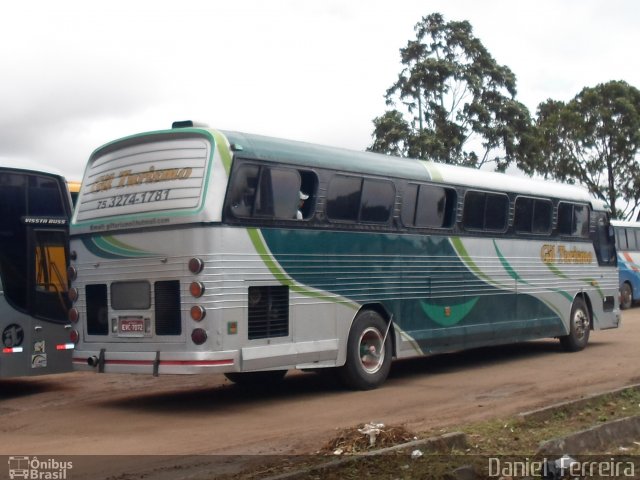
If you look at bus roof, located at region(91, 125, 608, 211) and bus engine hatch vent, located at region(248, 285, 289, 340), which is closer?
bus engine hatch vent, located at region(248, 285, 289, 340)

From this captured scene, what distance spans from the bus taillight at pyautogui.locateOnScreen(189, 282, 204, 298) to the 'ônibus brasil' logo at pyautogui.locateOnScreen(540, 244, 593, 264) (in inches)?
300

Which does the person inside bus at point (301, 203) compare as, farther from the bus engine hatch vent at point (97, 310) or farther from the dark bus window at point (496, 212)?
the dark bus window at point (496, 212)

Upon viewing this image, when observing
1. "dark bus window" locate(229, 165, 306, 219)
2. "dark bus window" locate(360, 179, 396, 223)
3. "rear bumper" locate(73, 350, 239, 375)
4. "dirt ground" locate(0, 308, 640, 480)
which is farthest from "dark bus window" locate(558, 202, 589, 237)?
"rear bumper" locate(73, 350, 239, 375)

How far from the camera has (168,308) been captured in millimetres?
10062

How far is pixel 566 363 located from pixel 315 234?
5.76 m

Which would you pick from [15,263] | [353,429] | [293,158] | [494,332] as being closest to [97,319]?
[15,263]

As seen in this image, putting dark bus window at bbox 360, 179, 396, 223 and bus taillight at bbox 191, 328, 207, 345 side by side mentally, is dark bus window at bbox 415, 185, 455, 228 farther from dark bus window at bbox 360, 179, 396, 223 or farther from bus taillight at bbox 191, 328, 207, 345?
bus taillight at bbox 191, 328, 207, 345

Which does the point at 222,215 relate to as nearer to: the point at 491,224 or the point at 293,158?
the point at 293,158

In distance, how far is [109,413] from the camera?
1053 cm

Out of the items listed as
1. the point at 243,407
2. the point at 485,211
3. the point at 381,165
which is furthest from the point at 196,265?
the point at 485,211

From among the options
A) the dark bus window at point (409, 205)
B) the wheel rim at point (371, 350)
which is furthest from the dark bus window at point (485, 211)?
the wheel rim at point (371, 350)

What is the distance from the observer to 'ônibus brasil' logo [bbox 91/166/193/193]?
10.2 meters

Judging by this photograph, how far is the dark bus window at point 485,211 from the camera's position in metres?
13.8

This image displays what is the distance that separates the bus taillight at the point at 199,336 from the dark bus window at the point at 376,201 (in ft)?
9.77
